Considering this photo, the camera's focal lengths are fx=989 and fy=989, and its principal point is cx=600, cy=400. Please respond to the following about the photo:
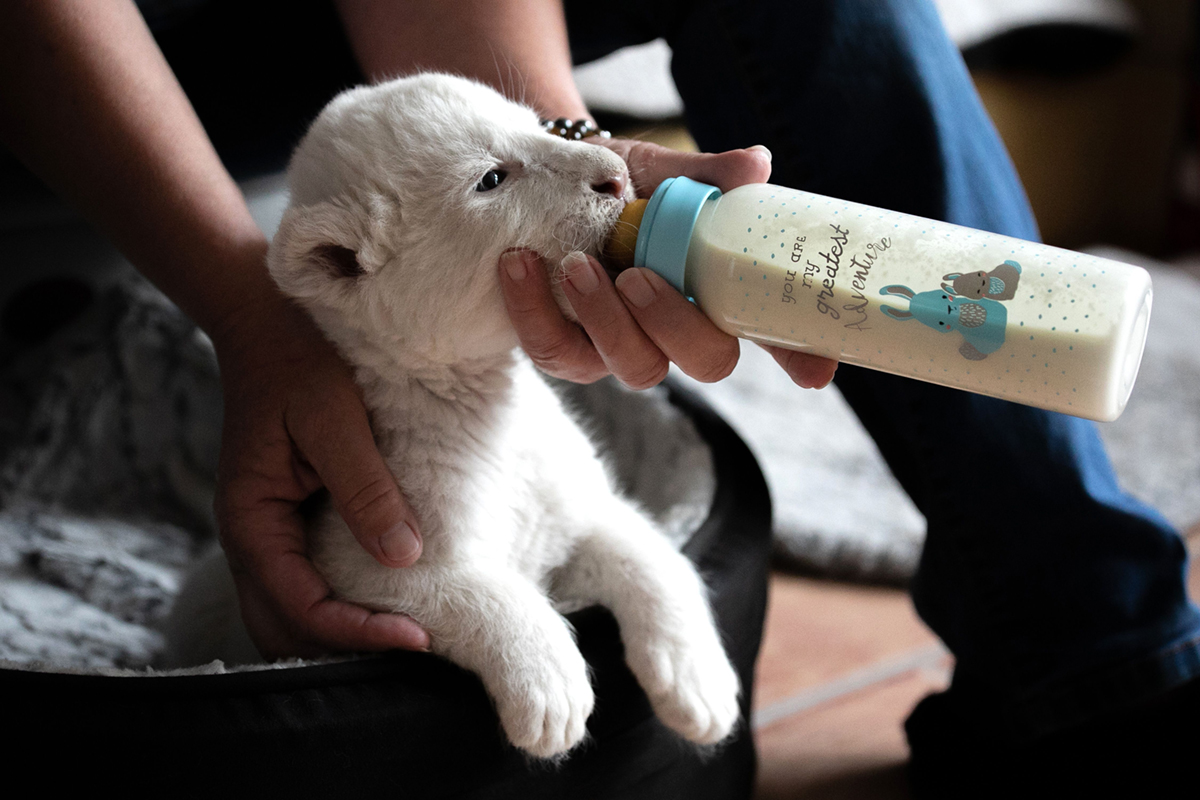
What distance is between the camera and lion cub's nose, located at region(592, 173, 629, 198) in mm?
869

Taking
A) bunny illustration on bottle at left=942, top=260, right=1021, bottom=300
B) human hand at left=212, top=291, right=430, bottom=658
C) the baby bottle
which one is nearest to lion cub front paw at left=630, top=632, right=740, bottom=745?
human hand at left=212, top=291, right=430, bottom=658

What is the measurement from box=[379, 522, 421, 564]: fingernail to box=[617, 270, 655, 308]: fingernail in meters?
0.32

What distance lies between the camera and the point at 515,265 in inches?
33.4

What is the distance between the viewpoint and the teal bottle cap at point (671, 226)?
0.81 meters

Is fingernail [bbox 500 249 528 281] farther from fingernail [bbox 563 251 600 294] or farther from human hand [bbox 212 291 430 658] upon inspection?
human hand [bbox 212 291 430 658]

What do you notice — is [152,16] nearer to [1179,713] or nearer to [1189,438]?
[1179,713]

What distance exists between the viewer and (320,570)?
3.33 ft

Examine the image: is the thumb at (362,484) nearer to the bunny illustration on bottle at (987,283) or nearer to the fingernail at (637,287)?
the fingernail at (637,287)

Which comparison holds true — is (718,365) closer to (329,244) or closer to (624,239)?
(624,239)

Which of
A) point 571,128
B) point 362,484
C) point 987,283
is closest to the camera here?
point 987,283

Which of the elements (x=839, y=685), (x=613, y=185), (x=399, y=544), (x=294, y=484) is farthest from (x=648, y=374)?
(x=839, y=685)

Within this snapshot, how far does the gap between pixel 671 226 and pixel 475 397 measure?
31 cm

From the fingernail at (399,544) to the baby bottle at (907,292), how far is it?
0.35m

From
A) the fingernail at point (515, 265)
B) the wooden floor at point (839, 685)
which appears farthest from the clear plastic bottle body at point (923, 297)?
the wooden floor at point (839, 685)
